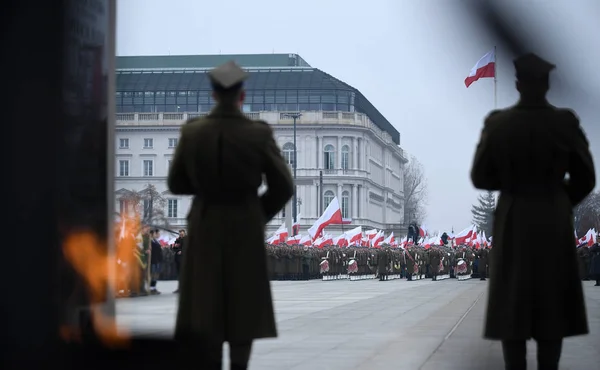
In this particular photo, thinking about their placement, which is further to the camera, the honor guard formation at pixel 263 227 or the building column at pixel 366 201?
the building column at pixel 366 201

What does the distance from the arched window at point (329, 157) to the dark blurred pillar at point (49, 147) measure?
83993 mm

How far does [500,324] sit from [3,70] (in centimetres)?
192

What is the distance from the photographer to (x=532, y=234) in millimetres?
3846

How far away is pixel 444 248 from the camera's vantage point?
49.7 metres

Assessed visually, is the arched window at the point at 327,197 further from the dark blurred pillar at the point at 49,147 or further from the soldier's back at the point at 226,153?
the dark blurred pillar at the point at 49,147

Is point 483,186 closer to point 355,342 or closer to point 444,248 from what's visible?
point 355,342

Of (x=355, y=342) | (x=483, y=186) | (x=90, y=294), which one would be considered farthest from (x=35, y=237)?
(x=355, y=342)

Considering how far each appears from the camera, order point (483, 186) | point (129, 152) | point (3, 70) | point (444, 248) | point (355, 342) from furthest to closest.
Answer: point (444, 248), point (355, 342), point (483, 186), point (129, 152), point (3, 70)

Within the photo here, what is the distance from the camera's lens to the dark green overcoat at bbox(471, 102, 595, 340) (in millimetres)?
3803

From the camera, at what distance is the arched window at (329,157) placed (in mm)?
88438

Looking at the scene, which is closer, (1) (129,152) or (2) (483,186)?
(1) (129,152)

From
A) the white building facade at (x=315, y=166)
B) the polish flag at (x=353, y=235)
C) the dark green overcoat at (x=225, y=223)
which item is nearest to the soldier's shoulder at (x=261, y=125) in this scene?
the dark green overcoat at (x=225, y=223)

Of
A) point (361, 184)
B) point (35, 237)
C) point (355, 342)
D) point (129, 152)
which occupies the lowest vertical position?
point (355, 342)

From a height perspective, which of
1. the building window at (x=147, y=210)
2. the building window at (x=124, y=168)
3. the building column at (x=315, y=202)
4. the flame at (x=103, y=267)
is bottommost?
the flame at (x=103, y=267)
